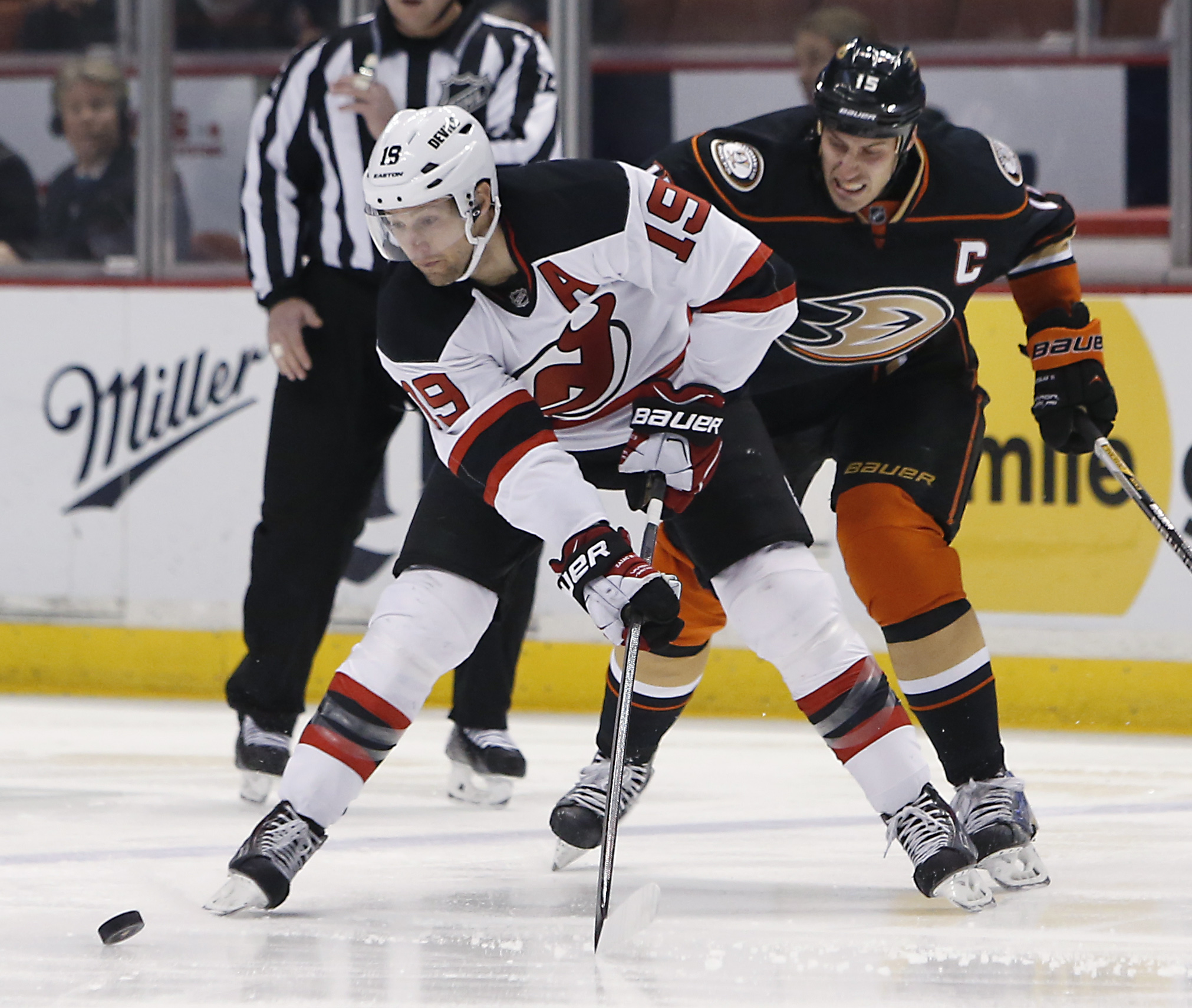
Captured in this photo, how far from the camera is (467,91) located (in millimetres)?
3379

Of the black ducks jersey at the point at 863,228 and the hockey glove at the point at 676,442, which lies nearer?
the hockey glove at the point at 676,442

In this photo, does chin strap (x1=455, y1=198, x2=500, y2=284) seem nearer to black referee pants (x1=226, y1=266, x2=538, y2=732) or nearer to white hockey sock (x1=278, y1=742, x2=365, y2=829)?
white hockey sock (x1=278, y1=742, x2=365, y2=829)

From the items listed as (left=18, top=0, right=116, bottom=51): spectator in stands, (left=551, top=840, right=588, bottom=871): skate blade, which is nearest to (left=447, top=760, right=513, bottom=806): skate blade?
(left=551, top=840, right=588, bottom=871): skate blade

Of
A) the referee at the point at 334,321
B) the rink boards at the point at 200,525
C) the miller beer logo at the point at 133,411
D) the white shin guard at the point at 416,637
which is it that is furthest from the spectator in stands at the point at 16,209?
the white shin guard at the point at 416,637

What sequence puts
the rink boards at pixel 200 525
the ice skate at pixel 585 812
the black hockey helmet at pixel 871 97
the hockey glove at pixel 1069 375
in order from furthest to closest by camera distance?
1. the rink boards at pixel 200 525
2. the hockey glove at pixel 1069 375
3. the ice skate at pixel 585 812
4. the black hockey helmet at pixel 871 97

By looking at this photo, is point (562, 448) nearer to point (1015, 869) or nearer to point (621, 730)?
point (621, 730)

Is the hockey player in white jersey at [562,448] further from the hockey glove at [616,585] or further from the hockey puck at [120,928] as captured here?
the hockey puck at [120,928]

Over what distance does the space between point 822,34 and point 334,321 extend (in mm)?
1875

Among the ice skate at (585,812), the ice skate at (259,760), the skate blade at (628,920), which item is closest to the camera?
the skate blade at (628,920)

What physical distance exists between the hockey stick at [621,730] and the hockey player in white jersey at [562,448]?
0.02 meters

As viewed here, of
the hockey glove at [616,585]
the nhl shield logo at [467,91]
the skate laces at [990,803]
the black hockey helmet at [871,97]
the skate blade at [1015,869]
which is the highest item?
the nhl shield logo at [467,91]

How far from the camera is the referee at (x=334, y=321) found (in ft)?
11.0

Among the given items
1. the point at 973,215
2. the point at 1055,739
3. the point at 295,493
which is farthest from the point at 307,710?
the point at 973,215

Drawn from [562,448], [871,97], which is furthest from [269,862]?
[871,97]
